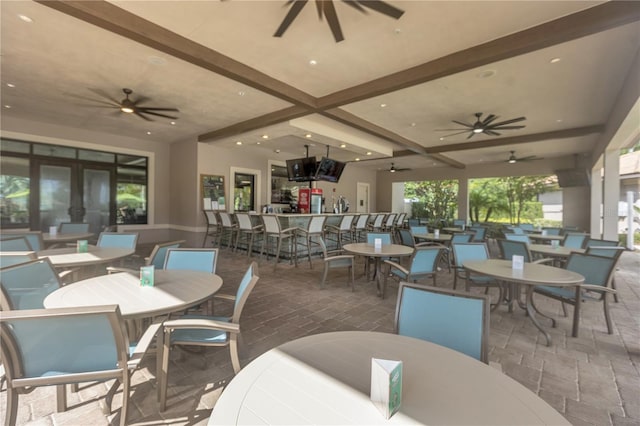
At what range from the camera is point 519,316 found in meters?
3.31

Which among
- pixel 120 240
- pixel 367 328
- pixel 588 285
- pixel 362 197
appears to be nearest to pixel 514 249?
pixel 588 285

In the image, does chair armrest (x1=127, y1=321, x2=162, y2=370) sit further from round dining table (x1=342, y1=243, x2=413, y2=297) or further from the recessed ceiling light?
the recessed ceiling light

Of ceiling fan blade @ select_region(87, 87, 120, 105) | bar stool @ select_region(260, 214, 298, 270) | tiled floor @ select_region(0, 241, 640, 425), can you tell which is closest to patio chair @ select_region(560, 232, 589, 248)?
tiled floor @ select_region(0, 241, 640, 425)

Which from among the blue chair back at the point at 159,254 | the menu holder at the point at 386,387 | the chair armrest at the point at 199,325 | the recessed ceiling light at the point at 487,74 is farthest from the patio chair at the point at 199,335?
the recessed ceiling light at the point at 487,74

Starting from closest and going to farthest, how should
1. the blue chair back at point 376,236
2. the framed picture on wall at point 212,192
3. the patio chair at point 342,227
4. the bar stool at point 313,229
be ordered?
the blue chair back at point 376,236, the bar stool at point 313,229, the patio chair at point 342,227, the framed picture on wall at point 212,192

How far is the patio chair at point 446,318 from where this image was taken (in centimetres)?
136

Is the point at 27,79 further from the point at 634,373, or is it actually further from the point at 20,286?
the point at 634,373

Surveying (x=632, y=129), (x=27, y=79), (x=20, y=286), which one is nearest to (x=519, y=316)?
(x=632, y=129)

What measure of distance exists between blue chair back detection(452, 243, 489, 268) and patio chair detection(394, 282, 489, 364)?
7.98 feet

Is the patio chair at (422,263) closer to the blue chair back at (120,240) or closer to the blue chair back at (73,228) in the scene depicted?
the blue chair back at (120,240)

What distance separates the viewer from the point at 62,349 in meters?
1.29

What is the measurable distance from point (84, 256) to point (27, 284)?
1.24 metres

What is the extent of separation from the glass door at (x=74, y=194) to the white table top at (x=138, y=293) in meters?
6.75

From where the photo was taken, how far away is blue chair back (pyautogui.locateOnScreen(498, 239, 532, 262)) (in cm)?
361
